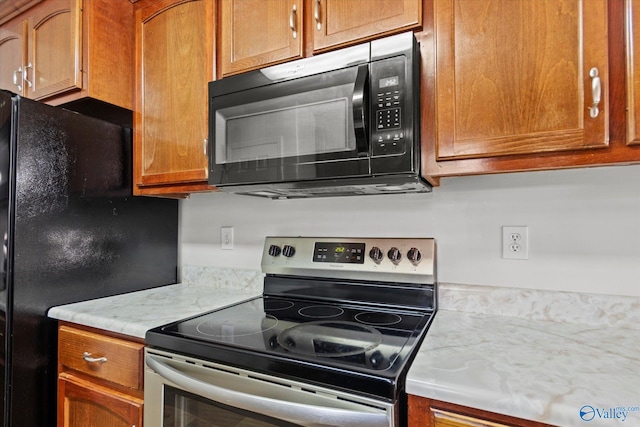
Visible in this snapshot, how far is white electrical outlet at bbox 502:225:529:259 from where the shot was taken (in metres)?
1.16

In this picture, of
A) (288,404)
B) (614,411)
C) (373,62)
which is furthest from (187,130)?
(614,411)

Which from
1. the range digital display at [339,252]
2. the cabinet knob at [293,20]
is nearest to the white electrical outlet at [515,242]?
the range digital display at [339,252]

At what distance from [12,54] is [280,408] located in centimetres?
206

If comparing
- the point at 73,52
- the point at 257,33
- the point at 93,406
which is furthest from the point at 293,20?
the point at 93,406

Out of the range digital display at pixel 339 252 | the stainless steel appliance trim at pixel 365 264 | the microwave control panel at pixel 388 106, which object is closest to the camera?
the microwave control panel at pixel 388 106

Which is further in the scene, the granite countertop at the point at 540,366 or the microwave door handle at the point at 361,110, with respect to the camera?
the microwave door handle at the point at 361,110

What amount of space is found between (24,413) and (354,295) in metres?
1.26

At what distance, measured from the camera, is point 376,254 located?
1.33 metres

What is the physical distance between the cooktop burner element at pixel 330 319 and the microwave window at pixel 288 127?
45 cm

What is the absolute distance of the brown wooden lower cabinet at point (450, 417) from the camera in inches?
26.5

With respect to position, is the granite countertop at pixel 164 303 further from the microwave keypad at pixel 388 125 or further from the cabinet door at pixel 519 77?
the cabinet door at pixel 519 77

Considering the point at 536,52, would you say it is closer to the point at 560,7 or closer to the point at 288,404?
the point at 560,7

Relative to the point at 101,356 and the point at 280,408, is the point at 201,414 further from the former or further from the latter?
the point at 101,356

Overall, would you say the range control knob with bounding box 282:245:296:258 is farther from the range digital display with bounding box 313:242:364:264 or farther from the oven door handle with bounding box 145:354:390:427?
the oven door handle with bounding box 145:354:390:427
